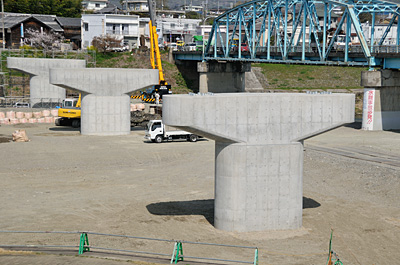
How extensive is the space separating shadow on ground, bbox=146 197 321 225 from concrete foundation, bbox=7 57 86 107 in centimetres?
4462

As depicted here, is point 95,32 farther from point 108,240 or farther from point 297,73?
point 108,240

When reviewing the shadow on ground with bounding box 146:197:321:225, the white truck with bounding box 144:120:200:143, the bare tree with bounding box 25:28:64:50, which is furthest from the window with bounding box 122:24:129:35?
the shadow on ground with bounding box 146:197:321:225

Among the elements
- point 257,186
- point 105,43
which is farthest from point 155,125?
point 105,43

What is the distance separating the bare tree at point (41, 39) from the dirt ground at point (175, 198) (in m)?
64.2

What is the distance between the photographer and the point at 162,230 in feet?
76.3

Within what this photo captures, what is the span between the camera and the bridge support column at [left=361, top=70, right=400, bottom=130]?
5591 cm

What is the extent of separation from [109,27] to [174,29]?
126ft

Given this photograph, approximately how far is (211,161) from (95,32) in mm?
83385

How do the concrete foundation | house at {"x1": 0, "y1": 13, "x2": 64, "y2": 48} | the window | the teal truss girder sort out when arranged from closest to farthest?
the teal truss girder
the concrete foundation
house at {"x1": 0, "y1": 13, "x2": 64, "y2": 48}
the window

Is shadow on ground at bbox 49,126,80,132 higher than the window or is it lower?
lower

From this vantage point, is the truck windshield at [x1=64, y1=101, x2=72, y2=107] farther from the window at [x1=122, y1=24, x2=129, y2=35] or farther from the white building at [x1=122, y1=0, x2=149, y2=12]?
the white building at [x1=122, y1=0, x2=149, y2=12]

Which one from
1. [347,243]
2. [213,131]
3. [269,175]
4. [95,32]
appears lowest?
[347,243]

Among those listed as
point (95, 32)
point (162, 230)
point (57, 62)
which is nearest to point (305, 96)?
point (162, 230)

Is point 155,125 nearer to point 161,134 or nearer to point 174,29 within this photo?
point 161,134
